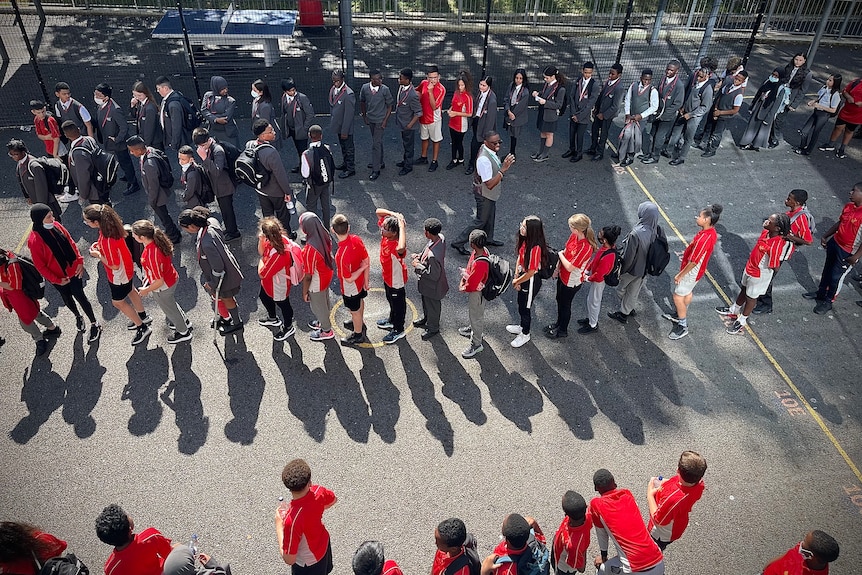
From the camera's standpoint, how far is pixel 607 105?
451 inches

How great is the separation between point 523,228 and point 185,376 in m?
4.46

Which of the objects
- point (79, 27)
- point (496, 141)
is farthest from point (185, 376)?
point (79, 27)

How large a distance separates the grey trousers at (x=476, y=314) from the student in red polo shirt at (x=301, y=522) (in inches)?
131

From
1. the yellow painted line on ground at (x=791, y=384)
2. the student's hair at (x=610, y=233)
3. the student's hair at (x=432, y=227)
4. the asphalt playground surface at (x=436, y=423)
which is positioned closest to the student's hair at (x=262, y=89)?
the asphalt playground surface at (x=436, y=423)

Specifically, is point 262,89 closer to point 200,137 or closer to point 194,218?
point 200,137

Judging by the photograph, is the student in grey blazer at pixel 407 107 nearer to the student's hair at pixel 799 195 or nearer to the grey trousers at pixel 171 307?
the grey trousers at pixel 171 307

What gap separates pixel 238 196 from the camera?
35.8 ft

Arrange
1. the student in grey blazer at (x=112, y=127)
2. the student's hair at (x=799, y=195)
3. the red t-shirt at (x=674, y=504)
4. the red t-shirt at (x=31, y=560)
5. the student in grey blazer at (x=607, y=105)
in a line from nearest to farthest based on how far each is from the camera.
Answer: the red t-shirt at (x=31, y=560), the red t-shirt at (x=674, y=504), the student's hair at (x=799, y=195), the student in grey blazer at (x=112, y=127), the student in grey blazer at (x=607, y=105)

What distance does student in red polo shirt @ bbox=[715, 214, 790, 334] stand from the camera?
7.37 meters

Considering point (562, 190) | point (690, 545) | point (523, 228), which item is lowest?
point (690, 545)

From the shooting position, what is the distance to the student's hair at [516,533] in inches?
164

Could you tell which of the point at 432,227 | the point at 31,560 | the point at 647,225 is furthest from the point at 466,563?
the point at 647,225

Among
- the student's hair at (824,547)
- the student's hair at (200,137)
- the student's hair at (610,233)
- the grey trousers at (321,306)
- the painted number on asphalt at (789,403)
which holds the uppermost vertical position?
the student's hair at (200,137)

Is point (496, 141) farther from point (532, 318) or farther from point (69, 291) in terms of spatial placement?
point (69, 291)
